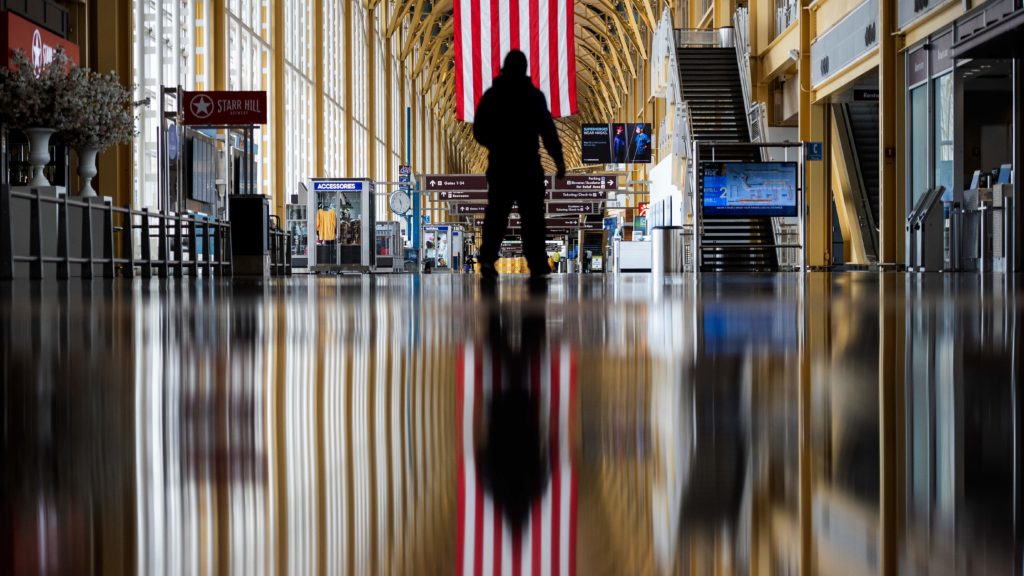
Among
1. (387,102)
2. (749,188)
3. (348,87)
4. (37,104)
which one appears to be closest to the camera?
(37,104)

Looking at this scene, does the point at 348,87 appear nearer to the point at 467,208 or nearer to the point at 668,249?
the point at 467,208

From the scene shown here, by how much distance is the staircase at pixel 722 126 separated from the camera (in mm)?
20734

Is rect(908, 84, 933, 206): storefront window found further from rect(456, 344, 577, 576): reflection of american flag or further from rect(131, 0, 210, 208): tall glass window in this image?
rect(456, 344, 577, 576): reflection of american flag

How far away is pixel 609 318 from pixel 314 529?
7.31ft

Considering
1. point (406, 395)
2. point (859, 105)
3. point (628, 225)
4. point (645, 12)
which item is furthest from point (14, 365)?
point (645, 12)

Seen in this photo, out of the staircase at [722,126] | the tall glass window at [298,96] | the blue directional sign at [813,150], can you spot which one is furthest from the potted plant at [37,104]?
the tall glass window at [298,96]

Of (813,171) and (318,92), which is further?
(318,92)

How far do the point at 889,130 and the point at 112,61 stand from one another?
→ 13122 millimetres

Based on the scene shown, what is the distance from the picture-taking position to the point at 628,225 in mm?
39625

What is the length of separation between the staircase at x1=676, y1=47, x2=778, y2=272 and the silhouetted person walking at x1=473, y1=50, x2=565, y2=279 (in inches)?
430

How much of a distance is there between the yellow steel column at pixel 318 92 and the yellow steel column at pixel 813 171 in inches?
518

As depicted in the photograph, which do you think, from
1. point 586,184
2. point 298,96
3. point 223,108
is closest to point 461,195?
point 586,184

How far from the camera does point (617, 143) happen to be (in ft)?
108

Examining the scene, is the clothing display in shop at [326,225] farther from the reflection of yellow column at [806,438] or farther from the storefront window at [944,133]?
the reflection of yellow column at [806,438]
